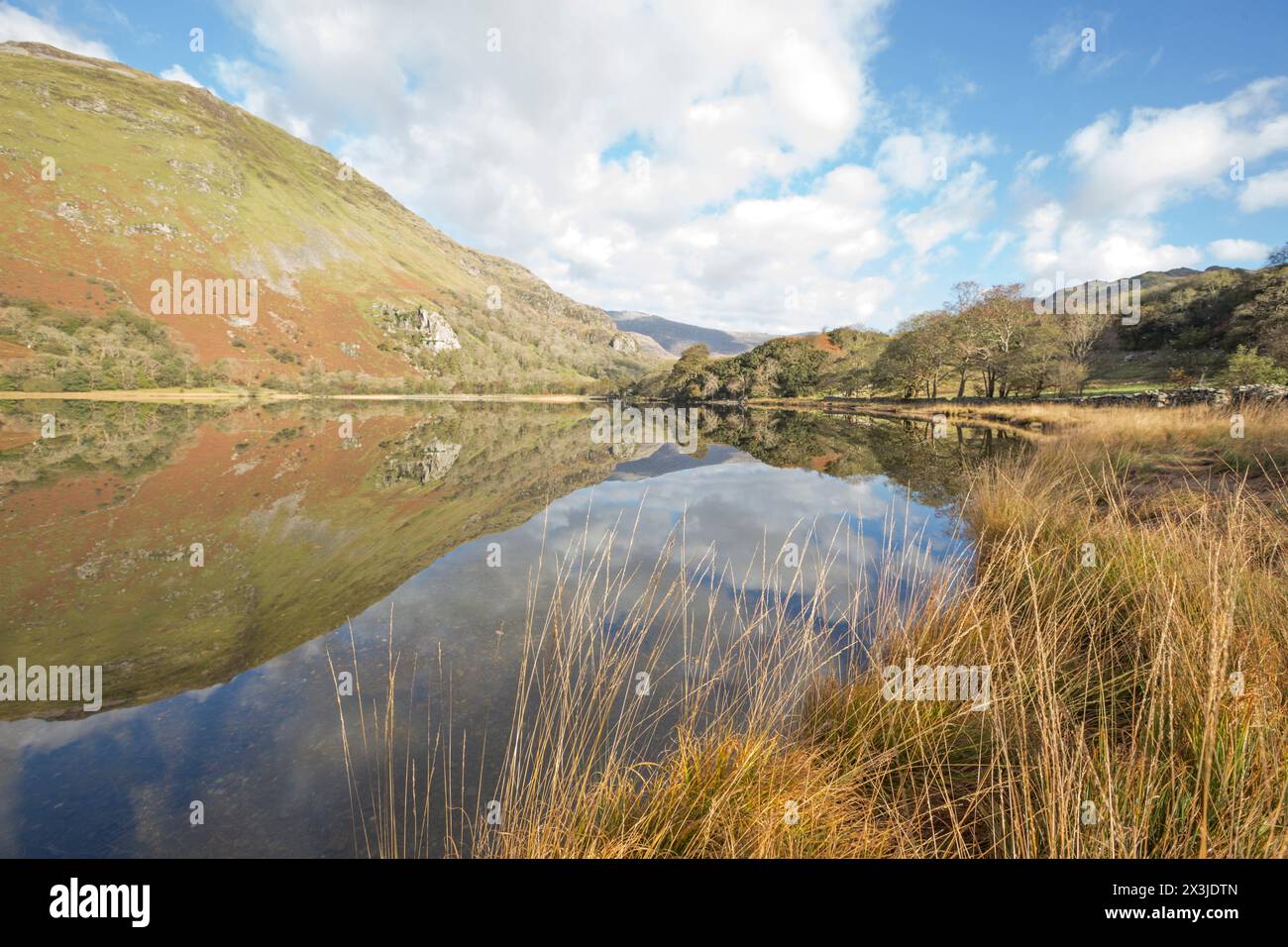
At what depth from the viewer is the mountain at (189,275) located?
64.4 meters

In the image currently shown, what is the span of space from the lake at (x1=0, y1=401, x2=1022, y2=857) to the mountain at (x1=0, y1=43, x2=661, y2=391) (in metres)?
67.6

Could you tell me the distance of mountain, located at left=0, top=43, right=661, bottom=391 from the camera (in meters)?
64.4

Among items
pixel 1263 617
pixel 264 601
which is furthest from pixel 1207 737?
pixel 264 601

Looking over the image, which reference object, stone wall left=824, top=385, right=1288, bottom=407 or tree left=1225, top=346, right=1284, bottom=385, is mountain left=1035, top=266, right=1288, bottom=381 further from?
tree left=1225, top=346, right=1284, bottom=385

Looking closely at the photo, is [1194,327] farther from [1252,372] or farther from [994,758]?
[994,758]

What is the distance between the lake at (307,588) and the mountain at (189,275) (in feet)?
222

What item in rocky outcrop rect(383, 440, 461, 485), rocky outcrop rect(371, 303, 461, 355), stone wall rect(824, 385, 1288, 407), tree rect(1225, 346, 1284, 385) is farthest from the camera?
rocky outcrop rect(371, 303, 461, 355)

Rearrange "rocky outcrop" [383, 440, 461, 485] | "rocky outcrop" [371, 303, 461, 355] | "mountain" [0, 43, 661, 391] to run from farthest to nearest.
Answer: "rocky outcrop" [371, 303, 461, 355] < "mountain" [0, 43, 661, 391] < "rocky outcrop" [383, 440, 461, 485]

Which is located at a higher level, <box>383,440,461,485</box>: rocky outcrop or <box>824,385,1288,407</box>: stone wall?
<box>824,385,1288,407</box>: stone wall

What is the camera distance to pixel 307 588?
6.57 meters

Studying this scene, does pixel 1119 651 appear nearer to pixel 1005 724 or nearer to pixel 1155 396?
pixel 1005 724

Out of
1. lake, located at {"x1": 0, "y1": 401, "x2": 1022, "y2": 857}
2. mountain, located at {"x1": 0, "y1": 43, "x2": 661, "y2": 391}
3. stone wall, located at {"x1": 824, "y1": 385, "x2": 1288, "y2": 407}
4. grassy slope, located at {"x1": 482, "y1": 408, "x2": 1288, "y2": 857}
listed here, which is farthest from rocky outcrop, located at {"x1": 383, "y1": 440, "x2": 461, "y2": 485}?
mountain, located at {"x1": 0, "y1": 43, "x2": 661, "y2": 391}

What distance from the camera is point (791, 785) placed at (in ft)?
8.52
